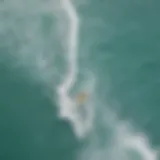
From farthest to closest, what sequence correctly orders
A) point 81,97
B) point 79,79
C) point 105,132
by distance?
point 79,79
point 81,97
point 105,132

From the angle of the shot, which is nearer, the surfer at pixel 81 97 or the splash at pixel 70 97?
the splash at pixel 70 97

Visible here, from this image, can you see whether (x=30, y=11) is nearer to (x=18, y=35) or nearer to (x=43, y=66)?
(x=18, y=35)

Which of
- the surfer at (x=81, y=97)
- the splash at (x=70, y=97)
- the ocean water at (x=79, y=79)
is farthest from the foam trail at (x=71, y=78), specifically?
the surfer at (x=81, y=97)

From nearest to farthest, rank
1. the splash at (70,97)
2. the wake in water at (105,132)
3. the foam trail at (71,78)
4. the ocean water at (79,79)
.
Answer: the wake in water at (105,132), the ocean water at (79,79), the splash at (70,97), the foam trail at (71,78)

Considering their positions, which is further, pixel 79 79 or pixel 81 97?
pixel 79 79

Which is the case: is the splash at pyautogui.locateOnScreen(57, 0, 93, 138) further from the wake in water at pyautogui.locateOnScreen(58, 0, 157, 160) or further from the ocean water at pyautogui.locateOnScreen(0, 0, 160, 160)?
the ocean water at pyautogui.locateOnScreen(0, 0, 160, 160)

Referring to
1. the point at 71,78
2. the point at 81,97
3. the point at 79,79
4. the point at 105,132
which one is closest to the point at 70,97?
the point at 81,97

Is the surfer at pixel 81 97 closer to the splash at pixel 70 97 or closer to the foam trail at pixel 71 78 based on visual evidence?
the splash at pixel 70 97

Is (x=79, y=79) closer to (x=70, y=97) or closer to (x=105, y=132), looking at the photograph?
(x=70, y=97)

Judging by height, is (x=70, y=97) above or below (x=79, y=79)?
below

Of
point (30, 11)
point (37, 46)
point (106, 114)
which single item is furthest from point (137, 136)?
point (30, 11)
